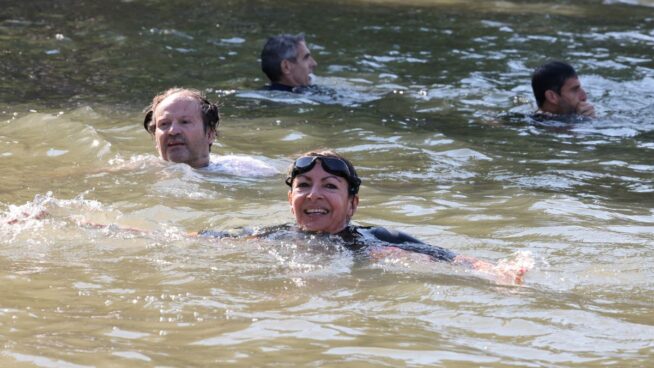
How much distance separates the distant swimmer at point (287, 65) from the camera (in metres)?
14.6

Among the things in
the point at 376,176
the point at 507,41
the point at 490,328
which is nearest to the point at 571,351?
the point at 490,328

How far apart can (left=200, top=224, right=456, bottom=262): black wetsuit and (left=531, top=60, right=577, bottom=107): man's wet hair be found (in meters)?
6.37

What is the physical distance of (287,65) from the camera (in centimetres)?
1452

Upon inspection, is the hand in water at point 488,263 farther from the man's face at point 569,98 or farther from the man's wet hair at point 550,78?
the man's wet hair at point 550,78

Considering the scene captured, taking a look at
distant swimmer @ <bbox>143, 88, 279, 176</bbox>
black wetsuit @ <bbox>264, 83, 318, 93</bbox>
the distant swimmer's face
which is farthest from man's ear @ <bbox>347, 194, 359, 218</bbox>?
black wetsuit @ <bbox>264, 83, 318, 93</bbox>

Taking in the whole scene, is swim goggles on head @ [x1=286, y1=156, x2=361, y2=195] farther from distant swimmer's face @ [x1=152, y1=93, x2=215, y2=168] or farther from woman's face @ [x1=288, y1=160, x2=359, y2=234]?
distant swimmer's face @ [x1=152, y1=93, x2=215, y2=168]

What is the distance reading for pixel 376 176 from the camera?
10.5m

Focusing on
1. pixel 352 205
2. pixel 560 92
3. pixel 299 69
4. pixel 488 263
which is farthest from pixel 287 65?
pixel 488 263

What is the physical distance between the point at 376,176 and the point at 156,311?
4.47 metres

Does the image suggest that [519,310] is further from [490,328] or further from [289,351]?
[289,351]

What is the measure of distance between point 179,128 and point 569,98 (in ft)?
17.5

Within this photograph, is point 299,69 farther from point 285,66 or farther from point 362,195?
point 362,195

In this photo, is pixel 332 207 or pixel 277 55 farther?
pixel 277 55

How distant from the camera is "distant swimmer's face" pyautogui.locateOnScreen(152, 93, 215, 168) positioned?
1016 centimetres
